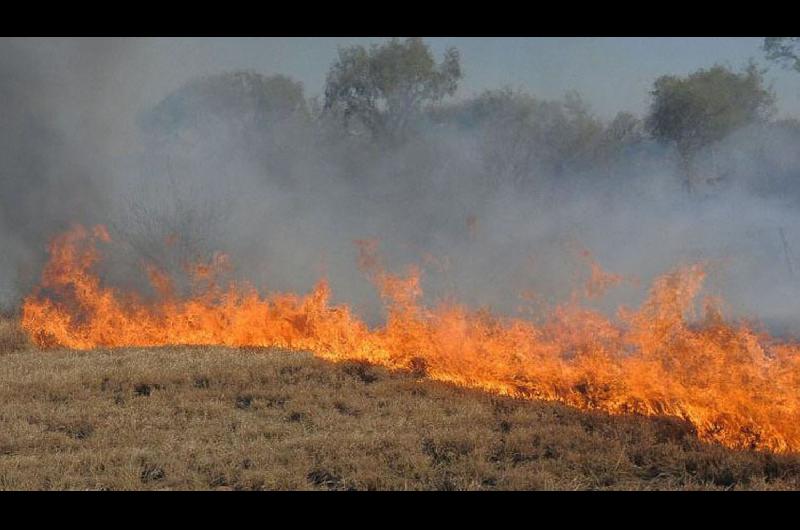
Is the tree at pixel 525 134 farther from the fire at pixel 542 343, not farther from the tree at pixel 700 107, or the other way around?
the fire at pixel 542 343

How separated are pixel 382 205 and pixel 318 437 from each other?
2212 centimetres

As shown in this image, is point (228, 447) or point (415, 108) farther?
point (415, 108)

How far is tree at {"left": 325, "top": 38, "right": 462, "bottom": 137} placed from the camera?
32406mm

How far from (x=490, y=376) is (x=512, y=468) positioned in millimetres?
3576

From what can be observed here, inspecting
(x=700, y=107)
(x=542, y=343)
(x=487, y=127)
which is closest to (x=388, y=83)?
(x=487, y=127)

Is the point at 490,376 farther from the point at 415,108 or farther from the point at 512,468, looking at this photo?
the point at 415,108

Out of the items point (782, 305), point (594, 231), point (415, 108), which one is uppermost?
point (415, 108)

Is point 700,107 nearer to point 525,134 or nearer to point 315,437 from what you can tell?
point 525,134

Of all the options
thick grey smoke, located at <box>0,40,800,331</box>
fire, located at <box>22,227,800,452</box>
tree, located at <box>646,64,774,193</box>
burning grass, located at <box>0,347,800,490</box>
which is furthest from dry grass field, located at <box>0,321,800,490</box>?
tree, located at <box>646,64,774,193</box>

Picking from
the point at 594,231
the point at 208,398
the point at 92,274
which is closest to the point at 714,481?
the point at 208,398

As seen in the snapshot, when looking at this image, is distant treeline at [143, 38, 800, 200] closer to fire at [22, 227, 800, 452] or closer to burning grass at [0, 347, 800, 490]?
fire at [22, 227, 800, 452]

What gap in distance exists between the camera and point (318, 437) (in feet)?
28.4

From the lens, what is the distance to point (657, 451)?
793 centimetres

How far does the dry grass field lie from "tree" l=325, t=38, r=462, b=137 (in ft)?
70.7
